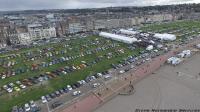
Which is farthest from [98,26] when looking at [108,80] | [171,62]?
[108,80]

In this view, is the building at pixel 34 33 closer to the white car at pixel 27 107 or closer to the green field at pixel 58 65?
the green field at pixel 58 65

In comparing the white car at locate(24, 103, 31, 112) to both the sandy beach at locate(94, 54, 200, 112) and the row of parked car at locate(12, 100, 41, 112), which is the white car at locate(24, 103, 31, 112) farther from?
the sandy beach at locate(94, 54, 200, 112)

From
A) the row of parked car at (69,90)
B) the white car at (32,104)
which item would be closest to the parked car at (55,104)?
the row of parked car at (69,90)

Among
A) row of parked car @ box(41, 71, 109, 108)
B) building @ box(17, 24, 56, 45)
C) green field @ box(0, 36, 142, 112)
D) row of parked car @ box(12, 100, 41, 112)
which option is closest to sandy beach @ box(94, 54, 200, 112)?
row of parked car @ box(41, 71, 109, 108)

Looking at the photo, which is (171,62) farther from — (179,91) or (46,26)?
(46,26)

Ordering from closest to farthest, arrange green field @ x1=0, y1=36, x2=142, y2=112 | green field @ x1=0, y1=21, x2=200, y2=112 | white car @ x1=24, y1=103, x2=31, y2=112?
1. white car @ x1=24, y1=103, x2=31, y2=112
2. green field @ x1=0, y1=36, x2=142, y2=112
3. green field @ x1=0, y1=21, x2=200, y2=112

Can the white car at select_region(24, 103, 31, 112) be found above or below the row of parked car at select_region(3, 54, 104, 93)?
below

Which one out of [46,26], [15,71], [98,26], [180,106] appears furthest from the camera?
[98,26]

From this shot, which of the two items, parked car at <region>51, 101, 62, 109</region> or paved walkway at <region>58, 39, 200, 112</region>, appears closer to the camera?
parked car at <region>51, 101, 62, 109</region>

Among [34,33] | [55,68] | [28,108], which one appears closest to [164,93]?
[28,108]
